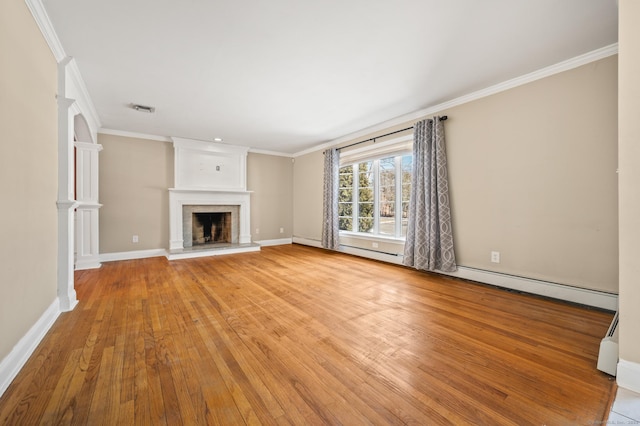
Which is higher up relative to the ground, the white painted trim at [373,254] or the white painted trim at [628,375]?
the white painted trim at [373,254]

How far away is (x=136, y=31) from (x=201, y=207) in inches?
149

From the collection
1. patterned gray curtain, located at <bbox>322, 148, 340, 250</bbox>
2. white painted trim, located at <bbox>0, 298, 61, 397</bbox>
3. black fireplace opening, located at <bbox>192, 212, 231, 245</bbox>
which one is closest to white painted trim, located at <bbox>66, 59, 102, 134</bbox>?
white painted trim, located at <bbox>0, 298, 61, 397</bbox>

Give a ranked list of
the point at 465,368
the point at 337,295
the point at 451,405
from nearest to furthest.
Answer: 1. the point at 451,405
2. the point at 465,368
3. the point at 337,295

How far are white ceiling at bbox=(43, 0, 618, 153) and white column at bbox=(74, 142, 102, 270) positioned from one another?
33.2 inches

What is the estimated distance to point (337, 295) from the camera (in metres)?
2.73

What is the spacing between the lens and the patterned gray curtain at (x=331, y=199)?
204 inches

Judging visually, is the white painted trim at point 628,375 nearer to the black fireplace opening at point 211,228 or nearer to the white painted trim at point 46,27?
the white painted trim at point 46,27

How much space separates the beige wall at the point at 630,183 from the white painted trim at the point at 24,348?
10.4ft

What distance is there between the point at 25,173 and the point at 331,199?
4.14 meters

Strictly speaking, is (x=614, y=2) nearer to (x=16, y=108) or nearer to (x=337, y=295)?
(x=337, y=295)

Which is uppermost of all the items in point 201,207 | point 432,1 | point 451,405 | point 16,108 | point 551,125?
point 432,1

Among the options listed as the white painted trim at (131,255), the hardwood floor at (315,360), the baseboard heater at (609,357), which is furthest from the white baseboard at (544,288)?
the white painted trim at (131,255)

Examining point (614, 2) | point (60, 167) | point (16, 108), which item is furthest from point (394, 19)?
point (60, 167)

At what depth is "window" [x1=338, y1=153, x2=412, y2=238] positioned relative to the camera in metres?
4.14
